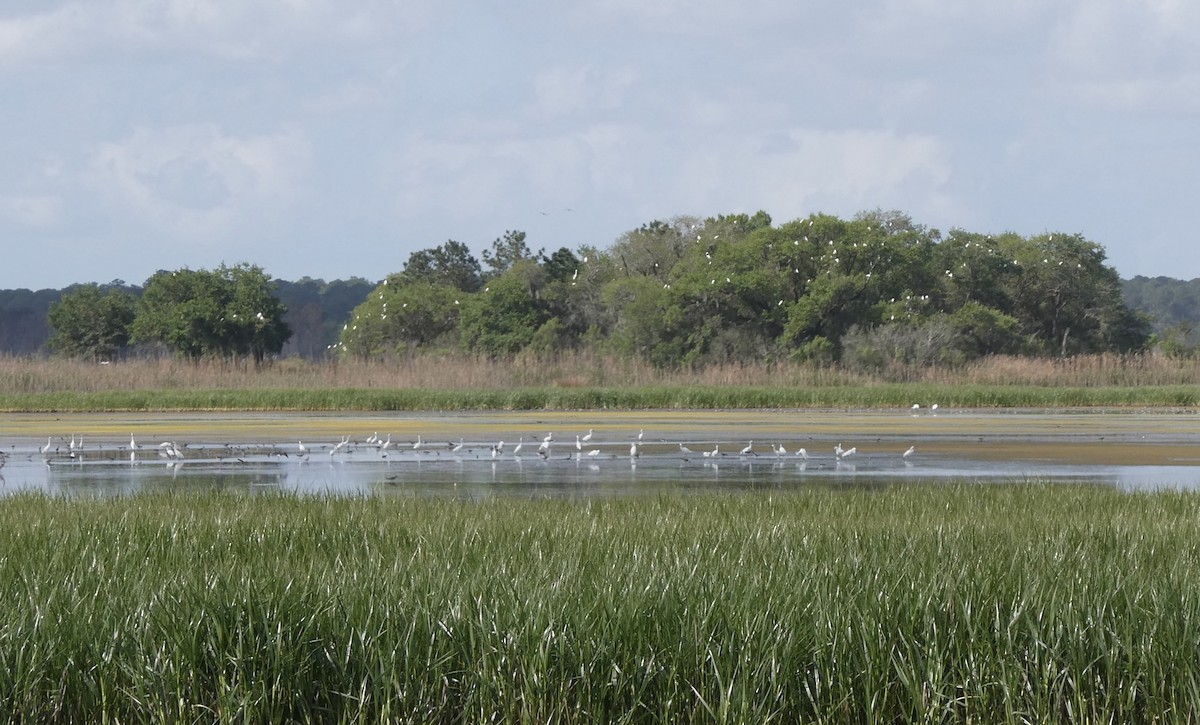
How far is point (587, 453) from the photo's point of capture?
69.2 ft

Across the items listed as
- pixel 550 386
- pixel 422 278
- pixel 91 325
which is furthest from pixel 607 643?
pixel 422 278

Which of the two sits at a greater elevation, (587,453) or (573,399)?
(573,399)

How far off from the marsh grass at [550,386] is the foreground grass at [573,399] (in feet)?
0.09

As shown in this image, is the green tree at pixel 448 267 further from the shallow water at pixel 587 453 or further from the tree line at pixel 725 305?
the shallow water at pixel 587 453

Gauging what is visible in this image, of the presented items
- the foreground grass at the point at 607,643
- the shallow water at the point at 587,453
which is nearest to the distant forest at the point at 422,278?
the shallow water at the point at 587,453

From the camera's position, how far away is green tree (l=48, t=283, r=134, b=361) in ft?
224

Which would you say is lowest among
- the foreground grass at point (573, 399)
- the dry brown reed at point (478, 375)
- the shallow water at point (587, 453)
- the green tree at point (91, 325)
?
the shallow water at point (587, 453)

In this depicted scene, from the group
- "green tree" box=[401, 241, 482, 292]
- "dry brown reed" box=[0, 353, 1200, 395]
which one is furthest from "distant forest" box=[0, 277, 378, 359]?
"dry brown reed" box=[0, 353, 1200, 395]

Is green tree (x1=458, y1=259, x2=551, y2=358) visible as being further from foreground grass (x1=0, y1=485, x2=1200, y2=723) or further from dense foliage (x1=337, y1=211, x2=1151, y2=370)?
foreground grass (x1=0, y1=485, x2=1200, y2=723)

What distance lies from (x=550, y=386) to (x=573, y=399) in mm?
5070

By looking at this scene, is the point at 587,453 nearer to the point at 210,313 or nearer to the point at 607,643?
the point at 607,643

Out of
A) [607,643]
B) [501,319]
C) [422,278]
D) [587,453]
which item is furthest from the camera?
[422,278]

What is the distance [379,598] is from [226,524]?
11.9 feet

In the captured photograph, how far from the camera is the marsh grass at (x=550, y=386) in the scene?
38.7 metres
